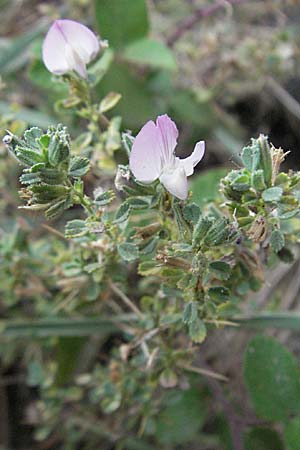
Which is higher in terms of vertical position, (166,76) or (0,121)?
(0,121)

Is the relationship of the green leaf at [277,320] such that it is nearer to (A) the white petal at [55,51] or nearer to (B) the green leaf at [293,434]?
(B) the green leaf at [293,434]

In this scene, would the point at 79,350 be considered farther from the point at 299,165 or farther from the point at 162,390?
the point at 299,165

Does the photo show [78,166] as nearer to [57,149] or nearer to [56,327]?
[57,149]

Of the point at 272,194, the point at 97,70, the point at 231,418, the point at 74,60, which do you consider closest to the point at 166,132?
the point at 272,194

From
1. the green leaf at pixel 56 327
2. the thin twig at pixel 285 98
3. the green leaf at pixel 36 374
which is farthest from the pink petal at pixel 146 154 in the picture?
the thin twig at pixel 285 98

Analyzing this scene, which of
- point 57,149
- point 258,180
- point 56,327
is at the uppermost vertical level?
point 57,149

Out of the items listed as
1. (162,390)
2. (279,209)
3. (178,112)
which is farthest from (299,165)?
(279,209)

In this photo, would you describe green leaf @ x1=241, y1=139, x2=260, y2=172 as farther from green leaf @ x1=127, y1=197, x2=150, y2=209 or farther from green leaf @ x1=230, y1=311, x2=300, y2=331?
green leaf @ x1=230, y1=311, x2=300, y2=331
